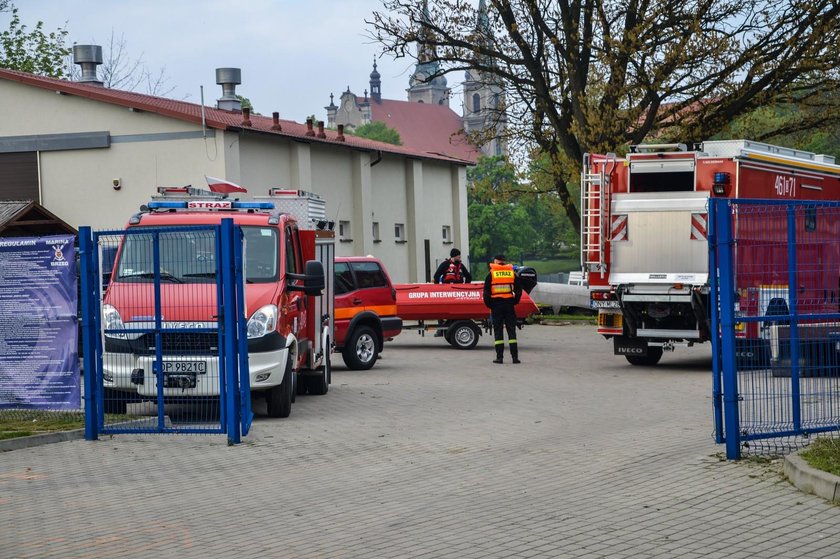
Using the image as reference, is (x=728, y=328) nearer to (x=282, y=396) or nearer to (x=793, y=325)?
(x=793, y=325)

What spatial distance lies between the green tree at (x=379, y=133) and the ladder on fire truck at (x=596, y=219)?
128 metres

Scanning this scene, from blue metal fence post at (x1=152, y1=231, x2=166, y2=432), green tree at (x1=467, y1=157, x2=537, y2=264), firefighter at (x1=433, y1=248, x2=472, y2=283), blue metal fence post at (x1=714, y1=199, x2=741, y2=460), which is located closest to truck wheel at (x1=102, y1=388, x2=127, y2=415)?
blue metal fence post at (x1=152, y1=231, x2=166, y2=432)

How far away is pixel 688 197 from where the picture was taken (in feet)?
65.4

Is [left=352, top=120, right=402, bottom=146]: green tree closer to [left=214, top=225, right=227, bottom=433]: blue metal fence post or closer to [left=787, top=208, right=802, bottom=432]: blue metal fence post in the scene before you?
[left=214, top=225, right=227, bottom=433]: blue metal fence post

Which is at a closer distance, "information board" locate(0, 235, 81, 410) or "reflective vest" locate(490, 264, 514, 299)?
"information board" locate(0, 235, 81, 410)

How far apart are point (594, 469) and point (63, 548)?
14.8 ft

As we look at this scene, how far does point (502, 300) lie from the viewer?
2166cm

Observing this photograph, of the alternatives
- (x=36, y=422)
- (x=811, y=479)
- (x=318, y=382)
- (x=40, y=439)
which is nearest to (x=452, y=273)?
(x=318, y=382)

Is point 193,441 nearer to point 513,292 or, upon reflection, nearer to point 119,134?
point 513,292

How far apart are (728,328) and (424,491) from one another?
293cm

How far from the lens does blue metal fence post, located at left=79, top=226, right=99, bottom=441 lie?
1215 centimetres

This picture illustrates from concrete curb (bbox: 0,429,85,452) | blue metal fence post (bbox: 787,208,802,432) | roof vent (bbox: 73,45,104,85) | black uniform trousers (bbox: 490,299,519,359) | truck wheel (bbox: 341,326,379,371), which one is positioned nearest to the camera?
blue metal fence post (bbox: 787,208,802,432)

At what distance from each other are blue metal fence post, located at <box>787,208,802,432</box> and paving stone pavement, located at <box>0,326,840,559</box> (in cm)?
78

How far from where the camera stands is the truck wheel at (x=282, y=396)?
1378 cm
